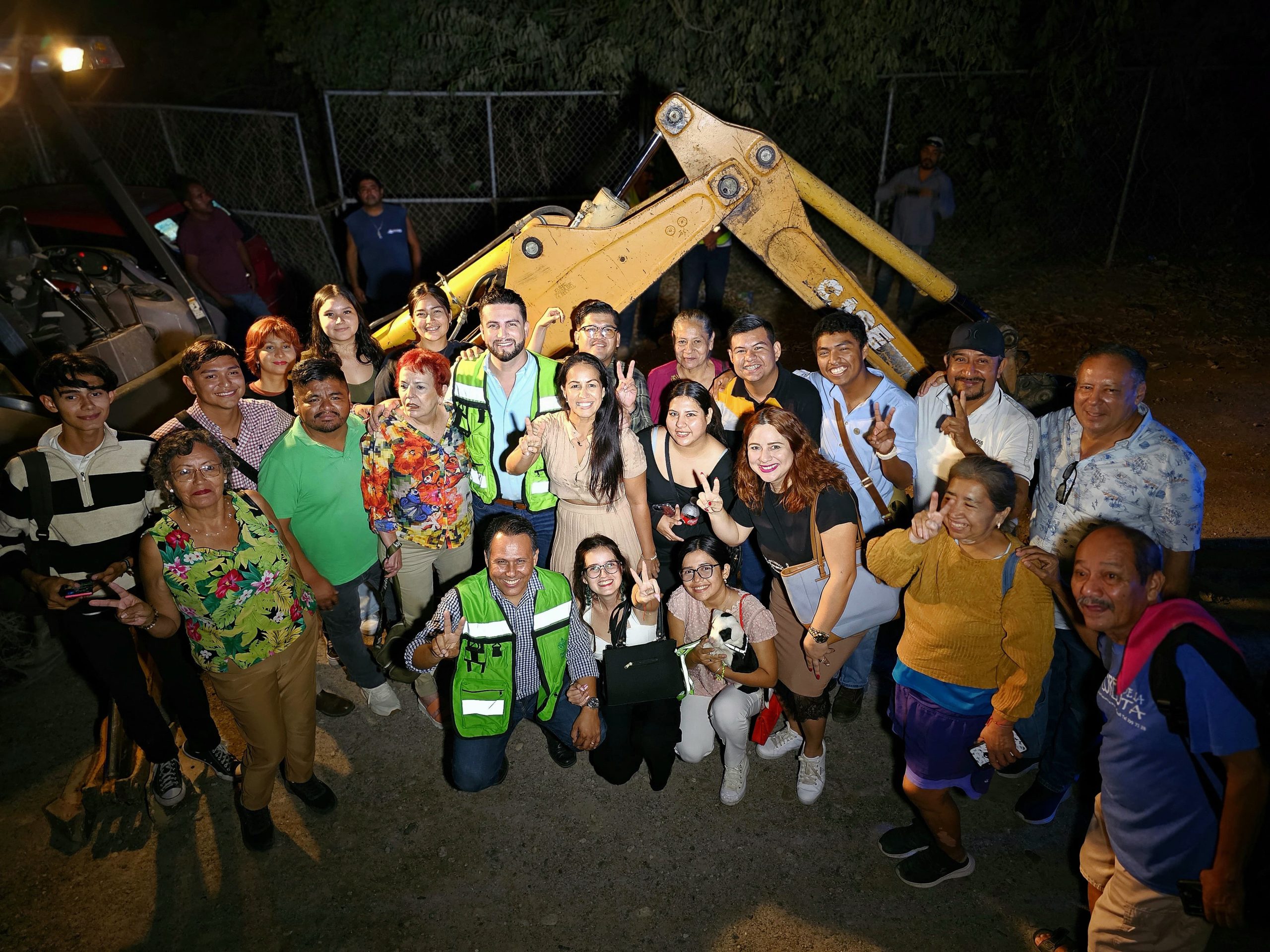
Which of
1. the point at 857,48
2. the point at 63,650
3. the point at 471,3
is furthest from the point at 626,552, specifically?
the point at 471,3

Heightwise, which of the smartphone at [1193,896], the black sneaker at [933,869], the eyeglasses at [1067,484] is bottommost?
the black sneaker at [933,869]

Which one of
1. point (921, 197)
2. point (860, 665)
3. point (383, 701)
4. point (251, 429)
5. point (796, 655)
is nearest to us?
point (796, 655)

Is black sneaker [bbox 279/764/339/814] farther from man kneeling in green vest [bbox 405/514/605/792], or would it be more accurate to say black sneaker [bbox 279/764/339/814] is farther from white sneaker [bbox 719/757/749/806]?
white sneaker [bbox 719/757/749/806]

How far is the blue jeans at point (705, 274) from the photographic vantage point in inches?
337

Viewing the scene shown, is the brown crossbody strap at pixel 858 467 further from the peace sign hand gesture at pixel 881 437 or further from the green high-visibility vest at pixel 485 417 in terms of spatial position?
the green high-visibility vest at pixel 485 417

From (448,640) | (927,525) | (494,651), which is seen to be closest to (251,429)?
(448,640)

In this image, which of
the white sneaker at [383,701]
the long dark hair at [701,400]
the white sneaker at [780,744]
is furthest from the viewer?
the white sneaker at [383,701]

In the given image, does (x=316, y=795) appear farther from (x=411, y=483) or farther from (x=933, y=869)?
(x=933, y=869)

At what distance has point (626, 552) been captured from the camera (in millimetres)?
4105

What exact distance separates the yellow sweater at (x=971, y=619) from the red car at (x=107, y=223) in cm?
689

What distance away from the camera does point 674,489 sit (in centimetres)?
405

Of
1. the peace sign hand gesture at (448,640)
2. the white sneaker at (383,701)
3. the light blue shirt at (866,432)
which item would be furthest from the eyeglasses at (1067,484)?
the white sneaker at (383,701)

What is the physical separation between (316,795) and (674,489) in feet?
7.60

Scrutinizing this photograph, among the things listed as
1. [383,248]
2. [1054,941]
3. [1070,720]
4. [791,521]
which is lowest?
[1054,941]
